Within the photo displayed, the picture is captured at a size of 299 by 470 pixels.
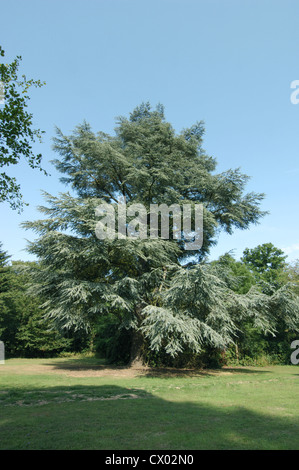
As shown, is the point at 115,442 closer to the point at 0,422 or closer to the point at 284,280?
the point at 0,422

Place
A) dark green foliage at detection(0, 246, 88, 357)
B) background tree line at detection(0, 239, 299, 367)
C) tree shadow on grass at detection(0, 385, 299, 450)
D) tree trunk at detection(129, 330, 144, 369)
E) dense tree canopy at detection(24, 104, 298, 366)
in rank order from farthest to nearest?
1. dark green foliage at detection(0, 246, 88, 357)
2. background tree line at detection(0, 239, 299, 367)
3. tree trunk at detection(129, 330, 144, 369)
4. dense tree canopy at detection(24, 104, 298, 366)
5. tree shadow on grass at detection(0, 385, 299, 450)

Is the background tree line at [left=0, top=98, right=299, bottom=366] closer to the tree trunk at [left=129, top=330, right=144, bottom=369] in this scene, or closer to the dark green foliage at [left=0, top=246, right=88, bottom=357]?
the tree trunk at [left=129, top=330, right=144, bottom=369]

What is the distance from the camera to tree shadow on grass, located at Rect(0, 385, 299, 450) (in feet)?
14.1

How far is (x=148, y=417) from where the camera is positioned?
19.1 feet

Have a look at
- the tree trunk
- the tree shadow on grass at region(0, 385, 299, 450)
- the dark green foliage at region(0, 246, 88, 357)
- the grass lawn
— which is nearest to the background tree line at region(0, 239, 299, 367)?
the dark green foliage at region(0, 246, 88, 357)

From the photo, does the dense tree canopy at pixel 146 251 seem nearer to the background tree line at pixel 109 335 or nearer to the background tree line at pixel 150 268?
the background tree line at pixel 150 268

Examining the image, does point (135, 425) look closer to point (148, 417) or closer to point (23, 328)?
point (148, 417)

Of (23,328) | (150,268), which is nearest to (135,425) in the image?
(150,268)

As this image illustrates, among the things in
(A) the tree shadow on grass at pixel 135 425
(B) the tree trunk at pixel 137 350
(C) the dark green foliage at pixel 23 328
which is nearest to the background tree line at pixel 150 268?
(B) the tree trunk at pixel 137 350

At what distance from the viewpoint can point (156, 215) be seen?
52.4 ft

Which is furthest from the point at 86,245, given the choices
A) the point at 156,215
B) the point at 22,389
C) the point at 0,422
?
the point at 0,422

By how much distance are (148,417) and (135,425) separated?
A: 661 mm

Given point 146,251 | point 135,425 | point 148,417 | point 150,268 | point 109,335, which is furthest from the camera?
point 109,335

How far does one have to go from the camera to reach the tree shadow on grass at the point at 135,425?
429 centimetres
